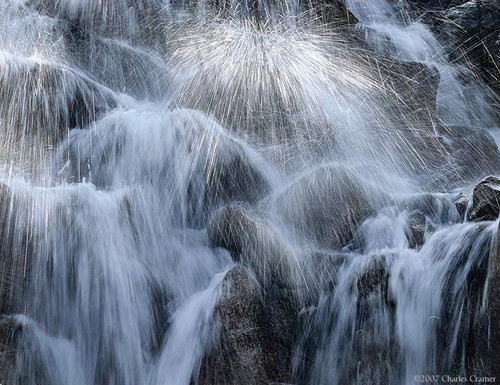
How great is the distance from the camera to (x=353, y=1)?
12312 mm

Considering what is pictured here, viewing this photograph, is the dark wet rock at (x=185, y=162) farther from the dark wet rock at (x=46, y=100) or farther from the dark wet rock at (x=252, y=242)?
the dark wet rock at (x=252, y=242)

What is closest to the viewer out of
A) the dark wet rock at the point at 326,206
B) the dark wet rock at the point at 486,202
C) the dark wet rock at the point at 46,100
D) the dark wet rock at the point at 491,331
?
the dark wet rock at the point at 491,331

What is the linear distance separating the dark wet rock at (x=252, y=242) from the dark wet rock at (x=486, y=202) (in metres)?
1.70

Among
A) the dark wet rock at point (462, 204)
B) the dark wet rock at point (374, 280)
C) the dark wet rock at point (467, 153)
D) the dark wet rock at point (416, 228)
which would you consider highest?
the dark wet rock at point (467, 153)

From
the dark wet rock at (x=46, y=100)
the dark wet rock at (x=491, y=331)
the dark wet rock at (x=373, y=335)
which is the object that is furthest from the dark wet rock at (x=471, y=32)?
the dark wet rock at (x=491, y=331)

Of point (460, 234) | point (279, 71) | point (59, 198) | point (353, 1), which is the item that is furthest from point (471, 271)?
point (353, 1)

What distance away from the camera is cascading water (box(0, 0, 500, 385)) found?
5.27 meters

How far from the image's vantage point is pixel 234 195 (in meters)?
7.20

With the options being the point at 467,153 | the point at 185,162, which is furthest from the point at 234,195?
the point at 467,153

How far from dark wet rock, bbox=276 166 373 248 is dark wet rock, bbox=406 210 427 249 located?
0.45 meters

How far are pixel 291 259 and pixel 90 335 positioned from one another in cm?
187

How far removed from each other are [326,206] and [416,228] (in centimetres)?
92

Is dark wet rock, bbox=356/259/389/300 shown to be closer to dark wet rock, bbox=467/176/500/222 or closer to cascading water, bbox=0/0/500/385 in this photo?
cascading water, bbox=0/0/500/385

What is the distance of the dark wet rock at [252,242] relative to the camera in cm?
599
